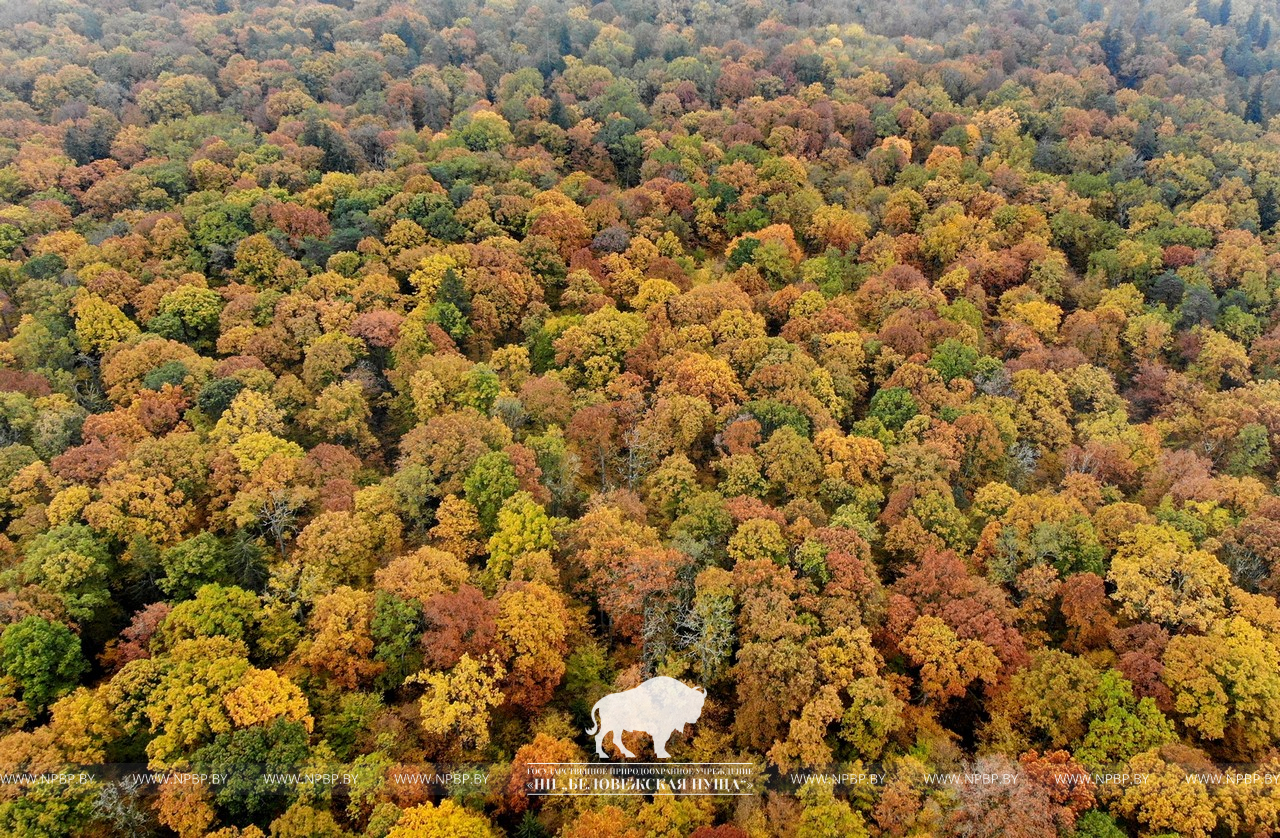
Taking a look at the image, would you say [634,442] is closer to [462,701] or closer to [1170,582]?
[462,701]

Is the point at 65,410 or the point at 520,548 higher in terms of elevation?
the point at 65,410

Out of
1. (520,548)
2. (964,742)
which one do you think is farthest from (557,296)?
(964,742)

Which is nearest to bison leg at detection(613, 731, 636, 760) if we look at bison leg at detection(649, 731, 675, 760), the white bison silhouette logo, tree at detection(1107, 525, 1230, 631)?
the white bison silhouette logo

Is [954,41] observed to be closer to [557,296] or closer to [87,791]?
A: [557,296]

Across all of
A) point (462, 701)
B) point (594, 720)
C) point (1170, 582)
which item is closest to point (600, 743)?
point (594, 720)

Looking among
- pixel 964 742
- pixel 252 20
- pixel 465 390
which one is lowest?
pixel 964 742

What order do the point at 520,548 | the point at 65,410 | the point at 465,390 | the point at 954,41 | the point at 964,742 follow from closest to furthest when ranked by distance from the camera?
Answer: the point at 964,742
the point at 520,548
the point at 65,410
the point at 465,390
the point at 954,41

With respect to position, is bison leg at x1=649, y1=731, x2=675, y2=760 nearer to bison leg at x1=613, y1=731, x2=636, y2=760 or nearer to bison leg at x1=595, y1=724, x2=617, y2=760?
bison leg at x1=613, y1=731, x2=636, y2=760

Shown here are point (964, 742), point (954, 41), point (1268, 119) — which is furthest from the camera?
point (954, 41)
